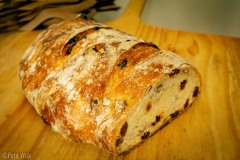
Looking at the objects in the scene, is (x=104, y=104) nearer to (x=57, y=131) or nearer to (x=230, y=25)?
(x=57, y=131)

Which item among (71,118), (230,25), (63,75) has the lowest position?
(230,25)

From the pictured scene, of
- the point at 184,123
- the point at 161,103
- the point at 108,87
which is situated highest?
the point at 108,87

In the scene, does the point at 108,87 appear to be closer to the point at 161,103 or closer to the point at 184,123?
the point at 161,103

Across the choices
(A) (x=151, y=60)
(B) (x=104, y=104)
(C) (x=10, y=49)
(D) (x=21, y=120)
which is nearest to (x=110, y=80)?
(B) (x=104, y=104)

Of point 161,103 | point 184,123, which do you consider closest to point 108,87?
point 161,103

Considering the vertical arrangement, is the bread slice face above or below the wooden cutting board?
above
